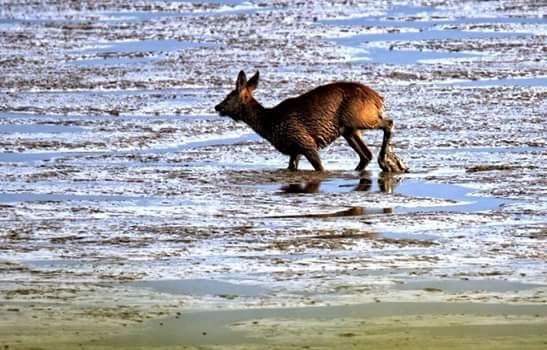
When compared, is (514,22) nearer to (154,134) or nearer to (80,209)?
(154,134)

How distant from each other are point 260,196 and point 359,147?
2.80 meters

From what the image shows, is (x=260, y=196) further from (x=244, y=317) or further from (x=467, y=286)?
(x=244, y=317)

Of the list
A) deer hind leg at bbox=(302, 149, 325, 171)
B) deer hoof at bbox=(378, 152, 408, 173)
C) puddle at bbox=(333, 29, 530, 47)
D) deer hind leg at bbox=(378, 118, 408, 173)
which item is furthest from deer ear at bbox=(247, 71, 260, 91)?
puddle at bbox=(333, 29, 530, 47)

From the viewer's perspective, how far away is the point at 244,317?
37.5 ft

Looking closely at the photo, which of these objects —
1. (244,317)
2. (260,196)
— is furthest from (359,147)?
(244,317)

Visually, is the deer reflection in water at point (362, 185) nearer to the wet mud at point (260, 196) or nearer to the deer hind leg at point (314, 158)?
the wet mud at point (260, 196)

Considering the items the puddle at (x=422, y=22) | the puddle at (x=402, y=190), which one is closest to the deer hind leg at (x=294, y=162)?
the puddle at (x=402, y=190)

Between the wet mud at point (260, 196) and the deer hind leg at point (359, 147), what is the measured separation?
296mm

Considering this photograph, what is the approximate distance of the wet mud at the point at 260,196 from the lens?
11461 mm

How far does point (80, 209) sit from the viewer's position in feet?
52.0

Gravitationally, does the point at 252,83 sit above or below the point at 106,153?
above

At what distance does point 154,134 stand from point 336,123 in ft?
10.4

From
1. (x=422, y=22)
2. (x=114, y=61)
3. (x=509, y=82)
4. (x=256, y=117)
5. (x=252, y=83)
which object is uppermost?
(x=252, y=83)

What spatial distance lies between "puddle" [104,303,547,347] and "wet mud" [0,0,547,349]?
3 cm
